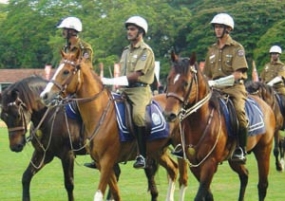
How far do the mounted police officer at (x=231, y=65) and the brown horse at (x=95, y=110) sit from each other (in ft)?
5.47

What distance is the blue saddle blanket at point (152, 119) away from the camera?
10.8 meters

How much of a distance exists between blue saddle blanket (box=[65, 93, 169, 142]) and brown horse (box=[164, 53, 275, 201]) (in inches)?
40.2

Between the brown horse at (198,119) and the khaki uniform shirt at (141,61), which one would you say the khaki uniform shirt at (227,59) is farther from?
the khaki uniform shirt at (141,61)

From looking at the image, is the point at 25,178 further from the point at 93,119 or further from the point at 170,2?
the point at 170,2

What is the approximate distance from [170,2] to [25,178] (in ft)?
207

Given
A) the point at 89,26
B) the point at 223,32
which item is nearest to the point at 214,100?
the point at 223,32

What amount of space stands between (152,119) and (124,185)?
14.4 feet

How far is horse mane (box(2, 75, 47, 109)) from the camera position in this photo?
462 inches

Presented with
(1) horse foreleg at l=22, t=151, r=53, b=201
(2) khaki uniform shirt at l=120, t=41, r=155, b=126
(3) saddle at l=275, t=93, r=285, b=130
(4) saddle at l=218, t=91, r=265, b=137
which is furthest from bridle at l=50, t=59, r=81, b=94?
(3) saddle at l=275, t=93, r=285, b=130

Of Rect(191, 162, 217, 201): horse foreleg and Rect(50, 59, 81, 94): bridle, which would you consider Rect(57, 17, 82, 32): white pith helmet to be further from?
Rect(191, 162, 217, 201): horse foreleg

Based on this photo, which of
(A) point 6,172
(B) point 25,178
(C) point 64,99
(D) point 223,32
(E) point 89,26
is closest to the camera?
(C) point 64,99

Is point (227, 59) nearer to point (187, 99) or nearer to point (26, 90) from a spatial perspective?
point (187, 99)

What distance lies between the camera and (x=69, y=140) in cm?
1215

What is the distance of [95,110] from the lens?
34.5 ft
